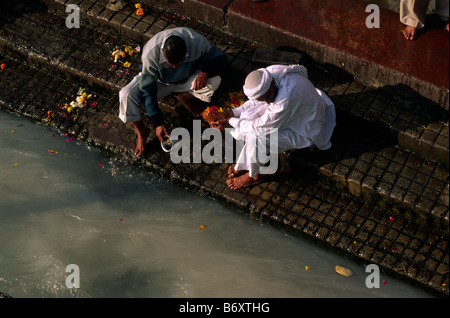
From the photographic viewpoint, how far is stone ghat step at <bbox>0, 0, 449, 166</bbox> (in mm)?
7430

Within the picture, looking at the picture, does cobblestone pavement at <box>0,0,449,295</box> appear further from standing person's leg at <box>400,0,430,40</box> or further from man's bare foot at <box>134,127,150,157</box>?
standing person's leg at <box>400,0,430,40</box>

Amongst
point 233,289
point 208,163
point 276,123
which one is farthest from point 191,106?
point 233,289

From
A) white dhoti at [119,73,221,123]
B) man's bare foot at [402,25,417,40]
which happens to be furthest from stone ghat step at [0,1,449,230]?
man's bare foot at [402,25,417,40]

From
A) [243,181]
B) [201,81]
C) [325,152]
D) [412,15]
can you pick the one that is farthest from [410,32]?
[243,181]

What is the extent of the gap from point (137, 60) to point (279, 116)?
2.36 metres

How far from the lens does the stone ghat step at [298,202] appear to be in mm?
7023

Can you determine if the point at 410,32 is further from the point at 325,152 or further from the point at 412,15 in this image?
the point at 325,152

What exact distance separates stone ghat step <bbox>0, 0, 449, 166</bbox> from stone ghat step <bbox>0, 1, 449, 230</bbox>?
1cm

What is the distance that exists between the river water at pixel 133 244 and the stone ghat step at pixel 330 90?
2.84 feet

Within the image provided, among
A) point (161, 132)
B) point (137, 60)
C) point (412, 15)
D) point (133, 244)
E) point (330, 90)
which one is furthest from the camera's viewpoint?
point (137, 60)

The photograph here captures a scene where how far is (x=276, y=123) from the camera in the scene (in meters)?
7.08

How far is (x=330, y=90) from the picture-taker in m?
7.83
